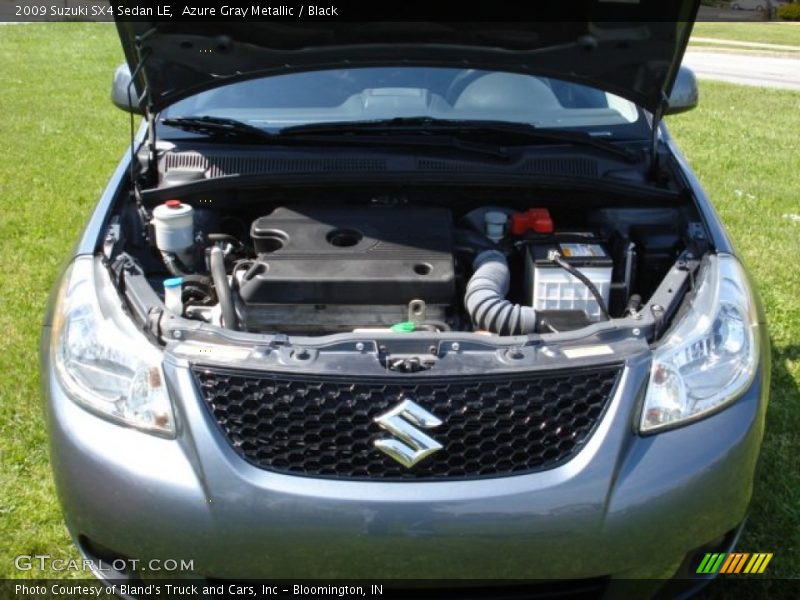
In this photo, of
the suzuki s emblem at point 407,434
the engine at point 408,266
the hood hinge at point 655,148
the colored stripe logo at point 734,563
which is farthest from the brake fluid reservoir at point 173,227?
the colored stripe logo at point 734,563

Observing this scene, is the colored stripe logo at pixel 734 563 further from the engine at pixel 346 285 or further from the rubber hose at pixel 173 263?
the rubber hose at pixel 173 263

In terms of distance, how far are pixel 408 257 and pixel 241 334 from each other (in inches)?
26.0

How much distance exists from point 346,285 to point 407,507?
2.52 feet

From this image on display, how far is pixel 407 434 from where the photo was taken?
1780mm

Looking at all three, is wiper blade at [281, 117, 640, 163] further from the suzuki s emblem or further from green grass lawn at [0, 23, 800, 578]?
the suzuki s emblem

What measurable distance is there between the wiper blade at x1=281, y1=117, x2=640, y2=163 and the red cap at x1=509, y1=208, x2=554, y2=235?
Answer: 1.15 ft

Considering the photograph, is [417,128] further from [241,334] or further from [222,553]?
[222,553]

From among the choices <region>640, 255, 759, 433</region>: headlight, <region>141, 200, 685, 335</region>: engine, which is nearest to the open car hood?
<region>141, 200, 685, 335</region>: engine

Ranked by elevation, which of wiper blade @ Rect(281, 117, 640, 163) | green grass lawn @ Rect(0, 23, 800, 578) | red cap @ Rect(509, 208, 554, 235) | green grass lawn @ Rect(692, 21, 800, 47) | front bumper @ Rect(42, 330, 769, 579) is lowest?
green grass lawn @ Rect(692, 21, 800, 47)

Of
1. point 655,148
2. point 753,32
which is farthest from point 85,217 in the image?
point 753,32

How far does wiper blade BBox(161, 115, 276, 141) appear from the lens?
9.48ft

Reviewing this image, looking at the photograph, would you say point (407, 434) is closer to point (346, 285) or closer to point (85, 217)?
point (346, 285)

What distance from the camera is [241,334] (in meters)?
1.97

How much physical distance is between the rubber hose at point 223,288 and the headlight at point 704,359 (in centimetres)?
111
